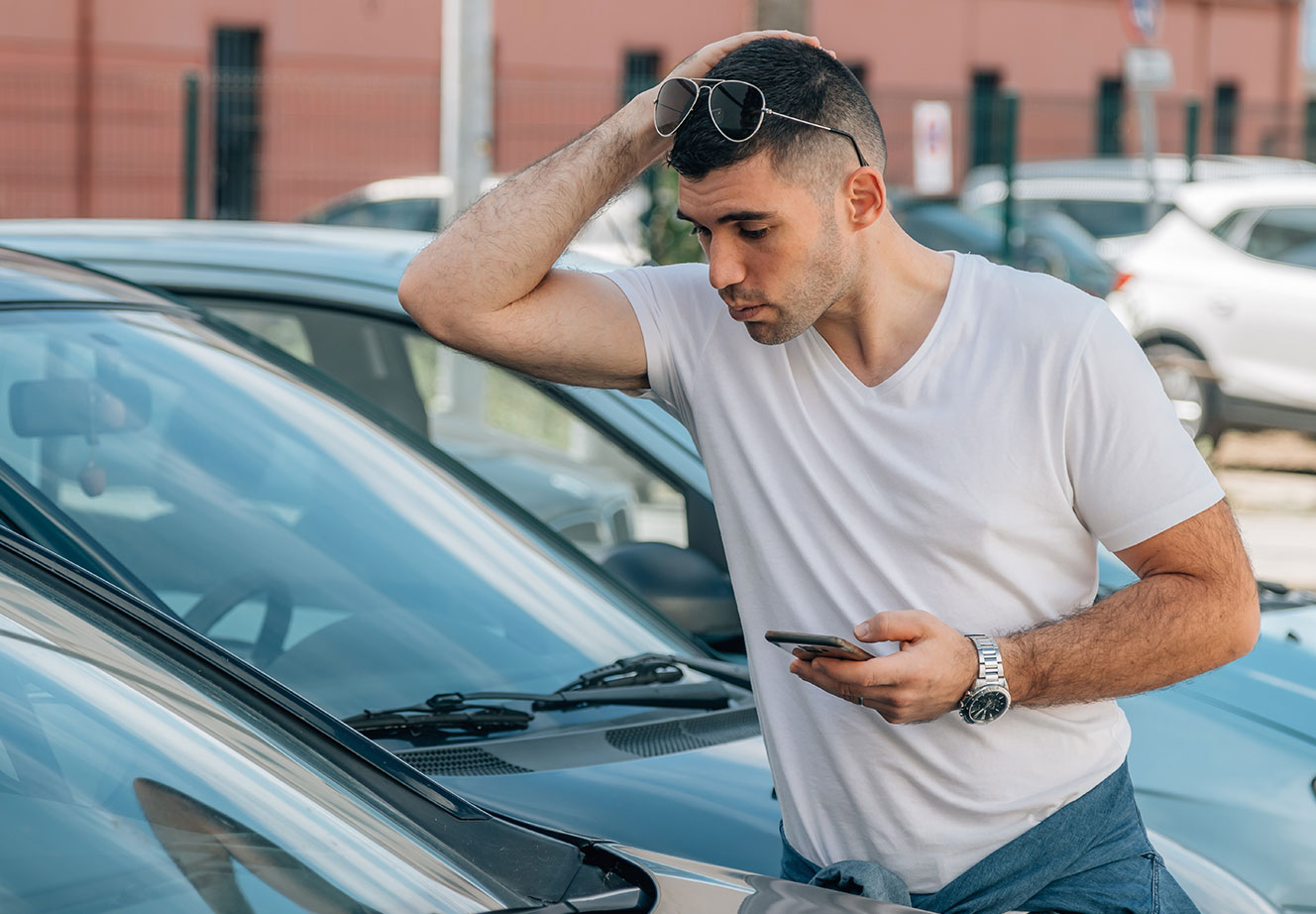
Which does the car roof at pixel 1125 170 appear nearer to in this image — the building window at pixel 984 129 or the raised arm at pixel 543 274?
the building window at pixel 984 129

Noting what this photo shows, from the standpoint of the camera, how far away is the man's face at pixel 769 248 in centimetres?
198

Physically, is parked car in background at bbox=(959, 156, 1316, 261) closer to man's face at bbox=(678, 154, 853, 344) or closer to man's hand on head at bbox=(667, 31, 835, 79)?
man's hand on head at bbox=(667, 31, 835, 79)

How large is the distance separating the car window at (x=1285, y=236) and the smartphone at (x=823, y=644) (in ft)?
31.5

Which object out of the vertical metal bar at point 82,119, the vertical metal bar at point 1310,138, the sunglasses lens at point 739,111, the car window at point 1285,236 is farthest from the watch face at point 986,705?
the vertical metal bar at point 1310,138

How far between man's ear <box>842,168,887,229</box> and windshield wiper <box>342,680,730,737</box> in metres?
0.92

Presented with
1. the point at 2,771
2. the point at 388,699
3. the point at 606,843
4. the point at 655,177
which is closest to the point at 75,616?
the point at 2,771

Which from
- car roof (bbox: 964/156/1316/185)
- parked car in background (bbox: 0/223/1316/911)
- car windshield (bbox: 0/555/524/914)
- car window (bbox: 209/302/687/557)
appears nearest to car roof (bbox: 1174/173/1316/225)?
car roof (bbox: 964/156/1316/185)

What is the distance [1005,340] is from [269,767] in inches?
37.6

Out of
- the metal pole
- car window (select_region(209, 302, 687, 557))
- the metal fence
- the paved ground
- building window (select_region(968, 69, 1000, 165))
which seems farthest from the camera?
the metal fence

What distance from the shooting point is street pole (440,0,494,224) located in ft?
25.1

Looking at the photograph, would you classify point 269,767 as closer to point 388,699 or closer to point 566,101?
point 388,699

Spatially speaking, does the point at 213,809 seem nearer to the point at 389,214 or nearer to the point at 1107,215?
the point at 389,214

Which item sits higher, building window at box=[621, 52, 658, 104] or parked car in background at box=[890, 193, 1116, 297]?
building window at box=[621, 52, 658, 104]

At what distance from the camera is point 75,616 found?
175 cm
